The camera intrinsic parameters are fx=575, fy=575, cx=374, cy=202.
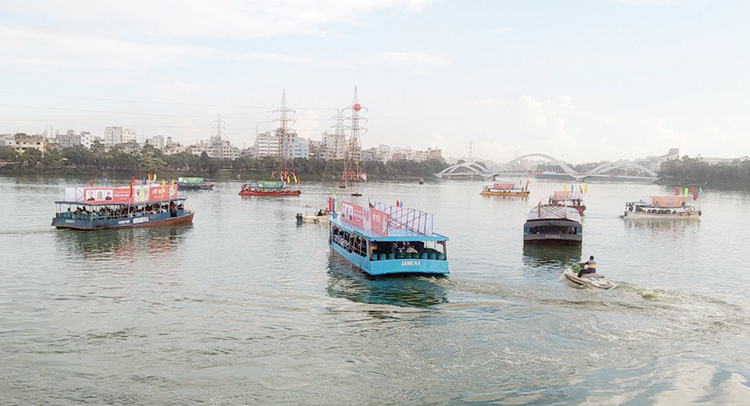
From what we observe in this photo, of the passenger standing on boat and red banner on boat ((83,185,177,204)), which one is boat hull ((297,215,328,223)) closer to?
red banner on boat ((83,185,177,204))

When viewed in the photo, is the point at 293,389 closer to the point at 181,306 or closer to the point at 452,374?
the point at 452,374

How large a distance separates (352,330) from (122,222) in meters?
31.6

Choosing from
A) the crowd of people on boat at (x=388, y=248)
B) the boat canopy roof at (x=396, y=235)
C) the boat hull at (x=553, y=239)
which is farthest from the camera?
the boat hull at (x=553, y=239)

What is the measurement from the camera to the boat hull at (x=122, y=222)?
140 ft

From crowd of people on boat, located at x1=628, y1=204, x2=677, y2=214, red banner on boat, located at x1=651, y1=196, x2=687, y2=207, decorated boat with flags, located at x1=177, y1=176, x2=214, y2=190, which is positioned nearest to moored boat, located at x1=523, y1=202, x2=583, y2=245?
crowd of people on boat, located at x1=628, y1=204, x2=677, y2=214

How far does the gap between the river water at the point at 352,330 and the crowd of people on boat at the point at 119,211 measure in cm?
719

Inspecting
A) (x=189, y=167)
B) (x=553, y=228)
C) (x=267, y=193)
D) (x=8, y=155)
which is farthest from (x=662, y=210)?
(x=8, y=155)

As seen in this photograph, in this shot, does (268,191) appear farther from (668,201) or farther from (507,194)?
(668,201)

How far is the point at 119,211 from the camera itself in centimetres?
4525

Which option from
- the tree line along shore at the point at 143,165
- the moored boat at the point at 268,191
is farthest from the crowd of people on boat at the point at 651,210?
the tree line along shore at the point at 143,165

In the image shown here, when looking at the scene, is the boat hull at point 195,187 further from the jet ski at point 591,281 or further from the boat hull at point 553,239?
the jet ski at point 591,281

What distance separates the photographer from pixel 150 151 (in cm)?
15250

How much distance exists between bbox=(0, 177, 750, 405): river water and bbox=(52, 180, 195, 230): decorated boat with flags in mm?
A: 6749

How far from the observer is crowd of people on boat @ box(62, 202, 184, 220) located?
43312 millimetres
